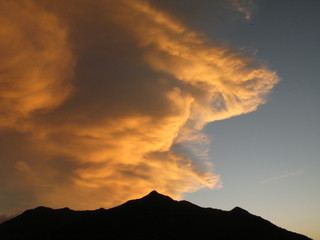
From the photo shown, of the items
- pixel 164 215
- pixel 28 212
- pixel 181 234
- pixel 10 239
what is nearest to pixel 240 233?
pixel 181 234

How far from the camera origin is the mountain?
4472 centimetres

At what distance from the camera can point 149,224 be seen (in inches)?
1853

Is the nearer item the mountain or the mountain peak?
the mountain

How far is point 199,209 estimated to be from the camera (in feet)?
180

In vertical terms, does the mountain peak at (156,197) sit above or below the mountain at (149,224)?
above

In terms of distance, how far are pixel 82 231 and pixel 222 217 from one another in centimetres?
2669

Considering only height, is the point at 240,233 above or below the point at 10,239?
above

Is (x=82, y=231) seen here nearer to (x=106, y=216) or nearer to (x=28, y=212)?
(x=106, y=216)

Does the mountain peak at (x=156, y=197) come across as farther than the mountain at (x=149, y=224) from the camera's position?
Yes

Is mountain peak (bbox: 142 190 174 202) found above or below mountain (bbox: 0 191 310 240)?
above

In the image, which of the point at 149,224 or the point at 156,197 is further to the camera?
the point at 156,197

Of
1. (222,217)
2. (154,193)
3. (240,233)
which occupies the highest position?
(154,193)

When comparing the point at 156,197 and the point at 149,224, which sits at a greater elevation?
the point at 156,197

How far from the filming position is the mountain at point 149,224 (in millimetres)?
44719
